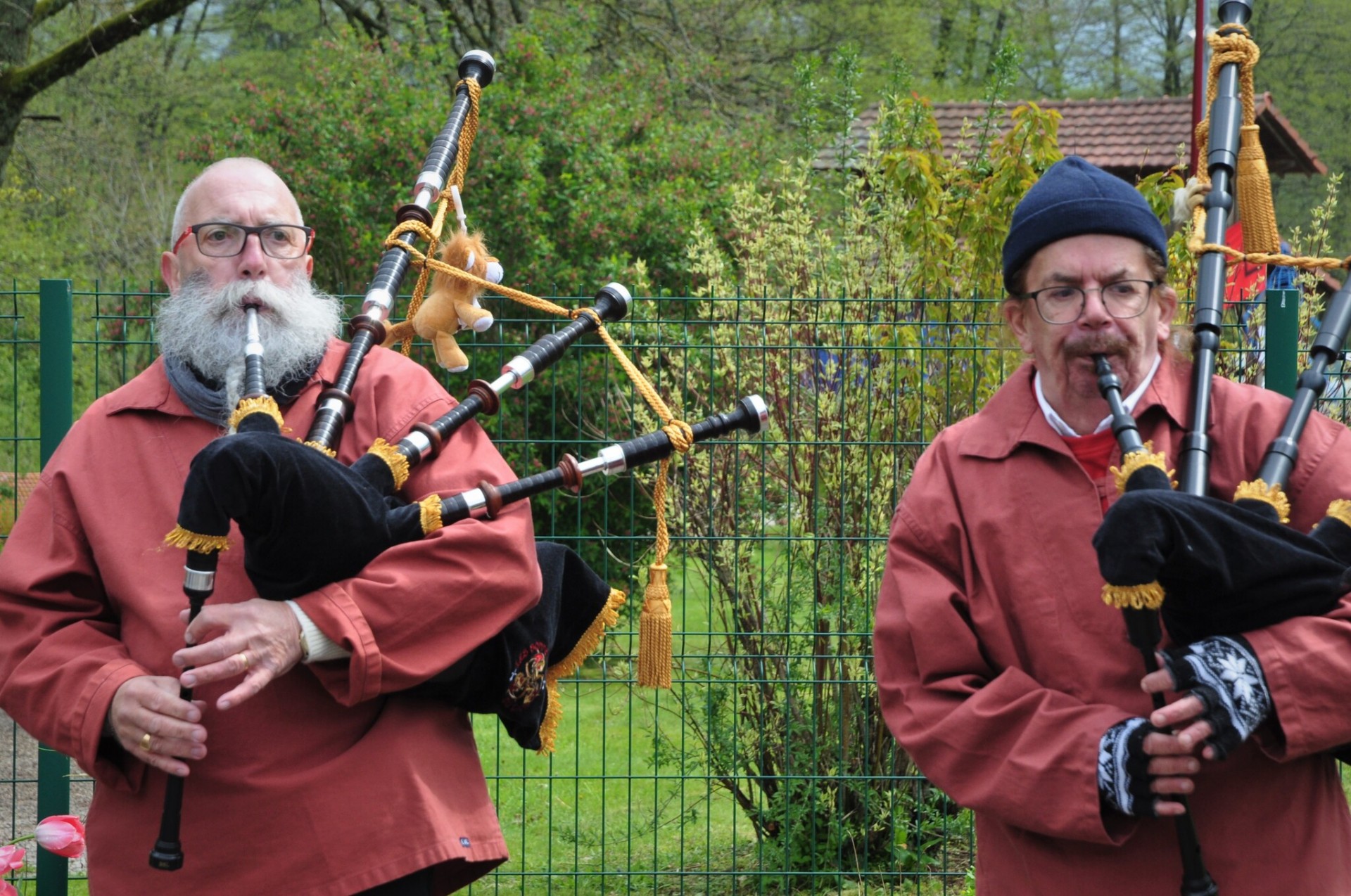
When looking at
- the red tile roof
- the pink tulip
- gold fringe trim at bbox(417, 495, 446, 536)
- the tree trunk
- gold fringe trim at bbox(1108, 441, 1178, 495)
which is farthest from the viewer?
the red tile roof

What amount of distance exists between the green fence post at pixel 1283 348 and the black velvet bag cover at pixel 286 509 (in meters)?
2.53

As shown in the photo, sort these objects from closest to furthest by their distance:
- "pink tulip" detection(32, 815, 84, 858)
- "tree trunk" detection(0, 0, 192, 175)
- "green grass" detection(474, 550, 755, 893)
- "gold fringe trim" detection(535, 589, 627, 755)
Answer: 1. "gold fringe trim" detection(535, 589, 627, 755)
2. "pink tulip" detection(32, 815, 84, 858)
3. "green grass" detection(474, 550, 755, 893)
4. "tree trunk" detection(0, 0, 192, 175)

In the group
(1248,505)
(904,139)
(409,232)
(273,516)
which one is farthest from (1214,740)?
(904,139)

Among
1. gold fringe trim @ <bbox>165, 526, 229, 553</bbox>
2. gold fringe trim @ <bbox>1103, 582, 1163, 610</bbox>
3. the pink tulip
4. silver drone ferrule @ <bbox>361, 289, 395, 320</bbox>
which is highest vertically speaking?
silver drone ferrule @ <bbox>361, 289, 395, 320</bbox>

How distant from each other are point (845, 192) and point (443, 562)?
293 cm

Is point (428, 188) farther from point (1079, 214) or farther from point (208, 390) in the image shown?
point (1079, 214)

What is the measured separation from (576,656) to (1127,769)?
1.23 metres

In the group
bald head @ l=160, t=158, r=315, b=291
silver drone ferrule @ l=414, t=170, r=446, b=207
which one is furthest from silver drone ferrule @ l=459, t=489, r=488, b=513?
silver drone ferrule @ l=414, t=170, r=446, b=207

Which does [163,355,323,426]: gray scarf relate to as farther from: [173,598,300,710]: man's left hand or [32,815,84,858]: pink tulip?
[32,815,84,858]: pink tulip

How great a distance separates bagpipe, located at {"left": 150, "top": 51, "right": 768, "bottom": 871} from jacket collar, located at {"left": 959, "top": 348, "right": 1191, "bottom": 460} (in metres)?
0.45

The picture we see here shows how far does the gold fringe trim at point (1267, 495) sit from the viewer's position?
2.09m

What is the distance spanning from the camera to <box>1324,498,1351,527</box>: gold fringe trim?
6.95 ft

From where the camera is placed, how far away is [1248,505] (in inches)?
82.2

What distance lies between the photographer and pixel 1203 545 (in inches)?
77.7
